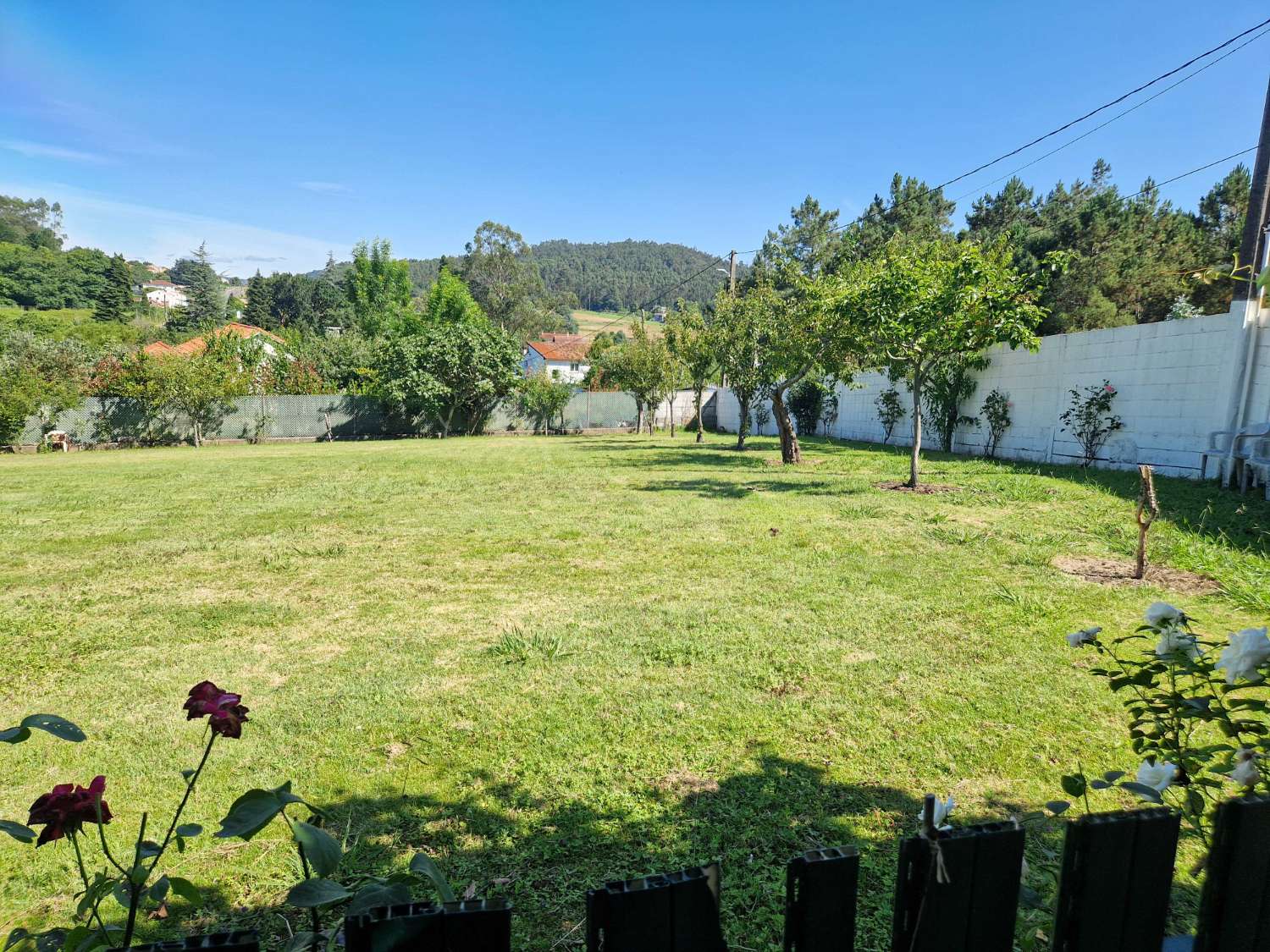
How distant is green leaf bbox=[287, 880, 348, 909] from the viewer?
88 centimetres

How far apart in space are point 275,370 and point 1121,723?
91.4 ft

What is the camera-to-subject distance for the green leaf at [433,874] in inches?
35.1

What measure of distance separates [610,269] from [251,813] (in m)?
100

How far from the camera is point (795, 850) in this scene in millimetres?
2061

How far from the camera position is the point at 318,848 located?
955mm

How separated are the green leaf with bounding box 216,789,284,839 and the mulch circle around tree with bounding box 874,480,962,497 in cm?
852

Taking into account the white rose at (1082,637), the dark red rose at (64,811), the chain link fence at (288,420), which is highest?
the white rose at (1082,637)

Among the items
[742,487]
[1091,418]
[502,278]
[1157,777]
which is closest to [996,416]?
[1091,418]

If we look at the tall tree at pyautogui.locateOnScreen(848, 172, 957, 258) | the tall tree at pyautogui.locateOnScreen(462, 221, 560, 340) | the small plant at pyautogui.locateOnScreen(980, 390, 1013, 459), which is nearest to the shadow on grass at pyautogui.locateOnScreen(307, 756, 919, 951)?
the small plant at pyautogui.locateOnScreen(980, 390, 1013, 459)

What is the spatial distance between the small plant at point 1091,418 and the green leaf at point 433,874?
38.1 ft

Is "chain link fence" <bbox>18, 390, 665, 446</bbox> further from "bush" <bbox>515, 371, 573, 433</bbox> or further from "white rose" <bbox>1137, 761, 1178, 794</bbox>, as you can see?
"white rose" <bbox>1137, 761, 1178, 794</bbox>

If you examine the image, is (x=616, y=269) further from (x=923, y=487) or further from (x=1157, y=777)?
(x=1157, y=777)

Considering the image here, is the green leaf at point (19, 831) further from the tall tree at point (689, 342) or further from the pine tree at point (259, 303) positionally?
the pine tree at point (259, 303)

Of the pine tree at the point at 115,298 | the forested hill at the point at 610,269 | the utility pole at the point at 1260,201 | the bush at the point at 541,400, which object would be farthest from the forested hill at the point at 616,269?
the utility pole at the point at 1260,201
